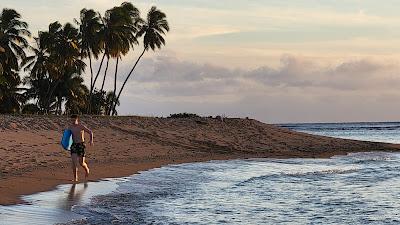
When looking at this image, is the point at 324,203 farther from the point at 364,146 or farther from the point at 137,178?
the point at 364,146

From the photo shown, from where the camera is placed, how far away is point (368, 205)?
12.0 m

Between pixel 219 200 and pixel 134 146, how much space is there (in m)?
14.5

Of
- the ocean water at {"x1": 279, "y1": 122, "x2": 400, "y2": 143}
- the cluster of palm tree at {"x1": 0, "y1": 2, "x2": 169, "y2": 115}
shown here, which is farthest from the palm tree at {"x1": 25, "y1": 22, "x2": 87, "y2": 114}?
the ocean water at {"x1": 279, "y1": 122, "x2": 400, "y2": 143}

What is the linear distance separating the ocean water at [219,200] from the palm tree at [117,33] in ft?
98.3

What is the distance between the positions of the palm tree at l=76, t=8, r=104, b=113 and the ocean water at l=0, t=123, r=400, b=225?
3000 centimetres

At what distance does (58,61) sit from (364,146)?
78.4 ft

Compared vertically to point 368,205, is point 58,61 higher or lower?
higher

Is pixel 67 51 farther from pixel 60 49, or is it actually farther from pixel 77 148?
pixel 77 148

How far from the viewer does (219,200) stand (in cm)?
1225

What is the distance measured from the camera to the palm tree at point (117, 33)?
155 ft

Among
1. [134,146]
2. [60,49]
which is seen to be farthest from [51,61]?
[134,146]

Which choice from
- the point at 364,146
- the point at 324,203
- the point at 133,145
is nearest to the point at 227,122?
the point at 364,146

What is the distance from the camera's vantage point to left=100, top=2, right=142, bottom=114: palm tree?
47.2 m

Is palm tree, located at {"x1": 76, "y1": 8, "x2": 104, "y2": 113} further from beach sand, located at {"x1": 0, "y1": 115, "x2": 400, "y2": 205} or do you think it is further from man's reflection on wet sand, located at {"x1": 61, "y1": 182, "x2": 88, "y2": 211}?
man's reflection on wet sand, located at {"x1": 61, "y1": 182, "x2": 88, "y2": 211}
